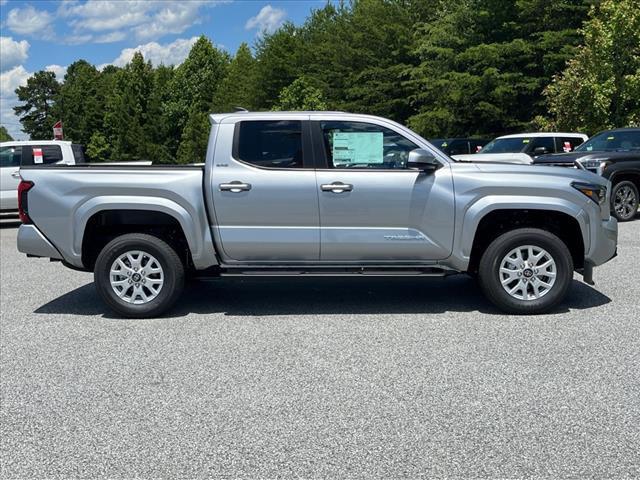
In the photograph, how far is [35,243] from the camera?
659cm

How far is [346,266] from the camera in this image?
21.5 ft

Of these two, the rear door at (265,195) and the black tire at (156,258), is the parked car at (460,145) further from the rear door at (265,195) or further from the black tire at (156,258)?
the black tire at (156,258)

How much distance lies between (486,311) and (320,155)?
2248 mm

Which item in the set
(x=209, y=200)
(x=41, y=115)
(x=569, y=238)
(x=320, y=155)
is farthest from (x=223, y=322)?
(x=41, y=115)

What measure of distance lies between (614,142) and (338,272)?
9.69m

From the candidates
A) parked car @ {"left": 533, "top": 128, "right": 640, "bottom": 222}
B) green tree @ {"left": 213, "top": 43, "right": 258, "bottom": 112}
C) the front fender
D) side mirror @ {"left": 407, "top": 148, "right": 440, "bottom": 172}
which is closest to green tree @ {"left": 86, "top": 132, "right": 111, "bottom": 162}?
green tree @ {"left": 213, "top": 43, "right": 258, "bottom": 112}

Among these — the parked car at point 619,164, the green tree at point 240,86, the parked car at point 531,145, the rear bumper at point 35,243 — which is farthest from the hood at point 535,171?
the green tree at point 240,86

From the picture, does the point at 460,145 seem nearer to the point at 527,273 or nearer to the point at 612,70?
the point at 612,70

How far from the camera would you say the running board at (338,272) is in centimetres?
643

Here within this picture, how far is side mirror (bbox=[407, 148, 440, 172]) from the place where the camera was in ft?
20.4

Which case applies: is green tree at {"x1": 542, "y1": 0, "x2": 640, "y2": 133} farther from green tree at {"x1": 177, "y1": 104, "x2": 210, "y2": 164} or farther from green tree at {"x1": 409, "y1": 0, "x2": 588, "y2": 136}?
green tree at {"x1": 177, "y1": 104, "x2": 210, "y2": 164}

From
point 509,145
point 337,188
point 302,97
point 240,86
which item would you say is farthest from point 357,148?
point 240,86

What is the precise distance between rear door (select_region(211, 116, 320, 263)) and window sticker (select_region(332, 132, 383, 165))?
0.30m

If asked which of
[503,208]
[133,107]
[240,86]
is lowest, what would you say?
[503,208]
